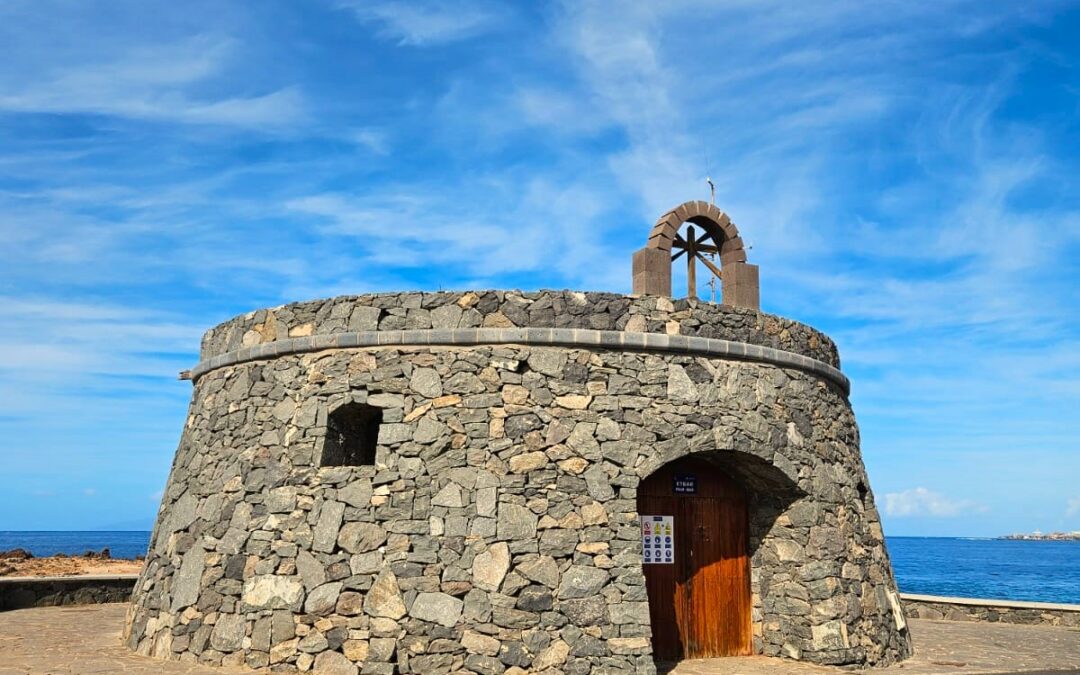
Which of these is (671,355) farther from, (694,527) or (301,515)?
(301,515)

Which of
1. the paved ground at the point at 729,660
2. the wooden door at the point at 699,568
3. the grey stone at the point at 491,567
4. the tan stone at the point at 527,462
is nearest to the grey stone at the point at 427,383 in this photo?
the tan stone at the point at 527,462

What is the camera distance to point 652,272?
39.1ft

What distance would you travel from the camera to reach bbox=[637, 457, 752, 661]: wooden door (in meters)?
11.0

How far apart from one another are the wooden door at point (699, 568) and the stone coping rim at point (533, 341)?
1.50 metres

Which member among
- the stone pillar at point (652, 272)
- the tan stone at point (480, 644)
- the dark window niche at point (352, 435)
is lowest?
the tan stone at point (480, 644)

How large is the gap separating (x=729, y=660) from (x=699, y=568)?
1.11m

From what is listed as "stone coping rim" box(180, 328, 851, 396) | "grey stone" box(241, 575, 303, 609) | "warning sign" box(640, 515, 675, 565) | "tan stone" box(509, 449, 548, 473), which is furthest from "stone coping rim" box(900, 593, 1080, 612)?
"grey stone" box(241, 575, 303, 609)

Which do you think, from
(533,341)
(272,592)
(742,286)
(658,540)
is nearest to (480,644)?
(272,592)

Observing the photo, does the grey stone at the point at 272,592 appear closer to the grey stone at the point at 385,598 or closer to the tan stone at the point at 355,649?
the tan stone at the point at 355,649

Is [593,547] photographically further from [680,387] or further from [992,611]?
[992,611]

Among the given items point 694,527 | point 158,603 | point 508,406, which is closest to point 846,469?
point 694,527

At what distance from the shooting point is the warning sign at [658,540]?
35.9 ft

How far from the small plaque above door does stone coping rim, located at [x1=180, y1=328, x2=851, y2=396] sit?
1.57 metres

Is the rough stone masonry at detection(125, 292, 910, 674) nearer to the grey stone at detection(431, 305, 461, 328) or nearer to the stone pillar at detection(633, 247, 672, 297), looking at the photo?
the grey stone at detection(431, 305, 461, 328)
